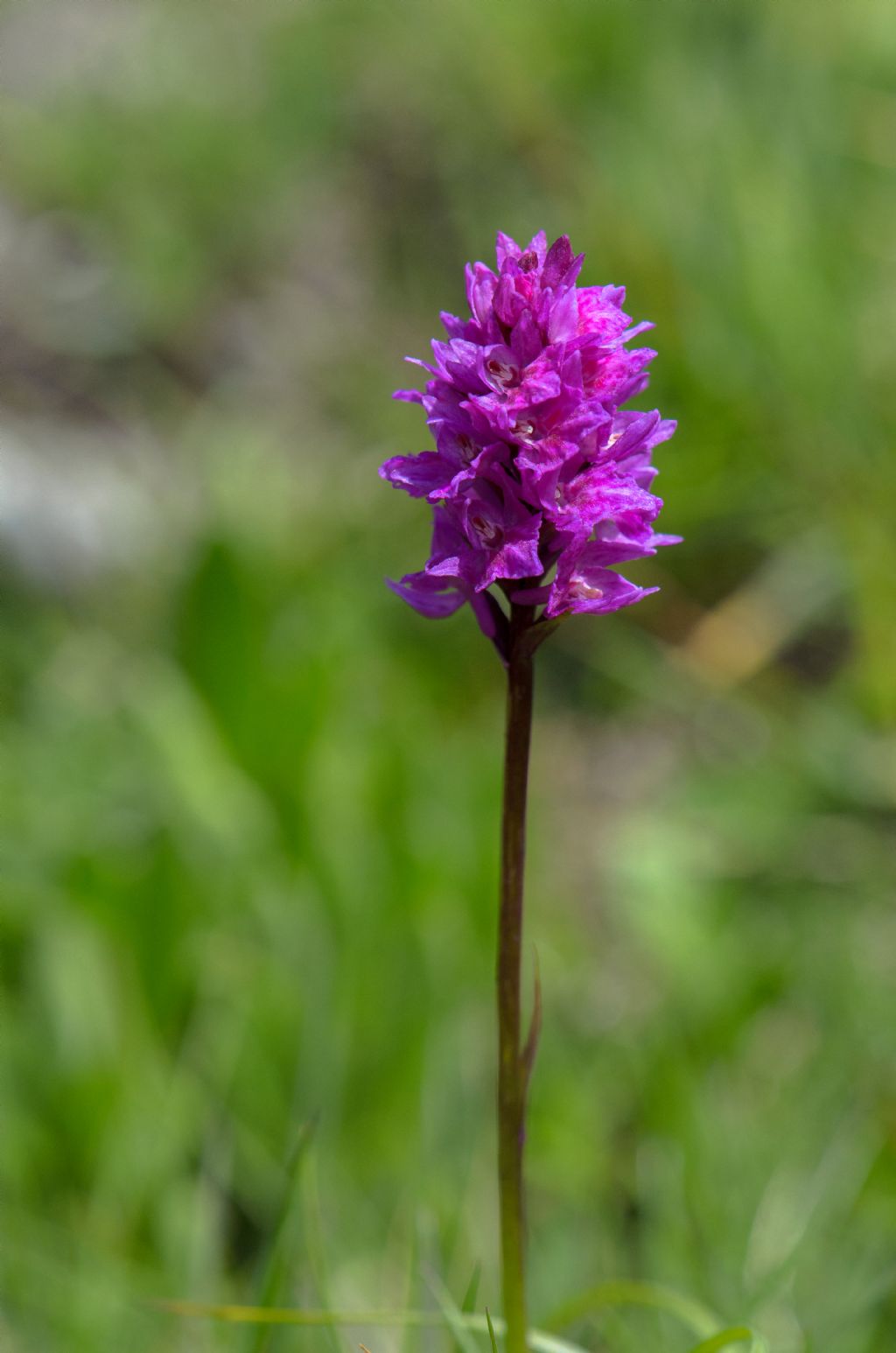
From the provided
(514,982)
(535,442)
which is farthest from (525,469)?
(514,982)

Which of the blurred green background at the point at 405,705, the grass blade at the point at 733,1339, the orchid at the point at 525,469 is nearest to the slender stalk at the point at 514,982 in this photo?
the orchid at the point at 525,469

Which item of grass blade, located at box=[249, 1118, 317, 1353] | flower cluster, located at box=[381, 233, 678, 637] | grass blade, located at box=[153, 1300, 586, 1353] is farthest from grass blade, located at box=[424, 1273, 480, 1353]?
flower cluster, located at box=[381, 233, 678, 637]

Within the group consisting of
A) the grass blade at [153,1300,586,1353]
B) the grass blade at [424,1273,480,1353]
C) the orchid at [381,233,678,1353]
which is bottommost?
the grass blade at [153,1300,586,1353]

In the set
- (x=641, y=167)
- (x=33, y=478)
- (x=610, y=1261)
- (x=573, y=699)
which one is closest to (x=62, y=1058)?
(x=610, y=1261)

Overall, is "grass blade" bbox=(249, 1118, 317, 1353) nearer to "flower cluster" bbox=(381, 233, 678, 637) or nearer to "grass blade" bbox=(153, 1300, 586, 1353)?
"grass blade" bbox=(153, 1300, 586, 1353)

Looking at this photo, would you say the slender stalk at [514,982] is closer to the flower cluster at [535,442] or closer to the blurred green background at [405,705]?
the flower cluster at [535,442]

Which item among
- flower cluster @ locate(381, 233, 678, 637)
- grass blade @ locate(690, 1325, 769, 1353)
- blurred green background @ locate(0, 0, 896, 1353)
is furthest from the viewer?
blurred green background @ locate(0, 0, 896, 1353)
